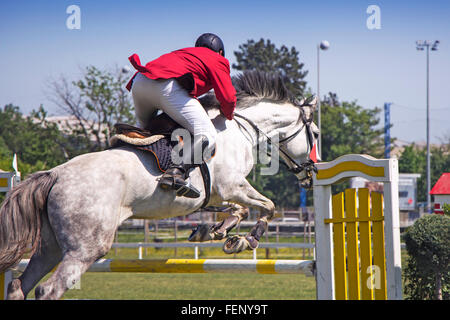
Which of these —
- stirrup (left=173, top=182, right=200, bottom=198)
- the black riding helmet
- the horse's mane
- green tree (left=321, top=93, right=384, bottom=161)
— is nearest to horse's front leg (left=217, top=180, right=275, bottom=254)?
stirrup (left=173, top=182, right=200, bottom=198)

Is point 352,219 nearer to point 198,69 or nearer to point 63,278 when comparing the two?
point 198,69

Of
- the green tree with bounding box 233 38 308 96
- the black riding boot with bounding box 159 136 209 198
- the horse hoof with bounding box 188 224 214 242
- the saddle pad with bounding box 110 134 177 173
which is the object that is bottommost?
the horse hoof with bounding box 188 224 214 242

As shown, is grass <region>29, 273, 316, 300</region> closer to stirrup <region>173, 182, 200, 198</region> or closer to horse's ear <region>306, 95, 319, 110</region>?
horse's ear <region>306, 95, 319, 110</region>

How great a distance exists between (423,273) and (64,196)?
3.08 metres

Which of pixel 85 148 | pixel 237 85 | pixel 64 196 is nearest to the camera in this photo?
pixel 64 196

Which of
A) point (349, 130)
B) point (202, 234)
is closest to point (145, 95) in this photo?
point (202, 234)

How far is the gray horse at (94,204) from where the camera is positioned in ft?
11.6

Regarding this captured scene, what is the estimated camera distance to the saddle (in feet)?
13.0

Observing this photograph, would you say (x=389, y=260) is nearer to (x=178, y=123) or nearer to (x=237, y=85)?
(x=178, y=123)

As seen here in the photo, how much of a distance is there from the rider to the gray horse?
24 cm

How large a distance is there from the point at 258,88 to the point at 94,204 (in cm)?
209
